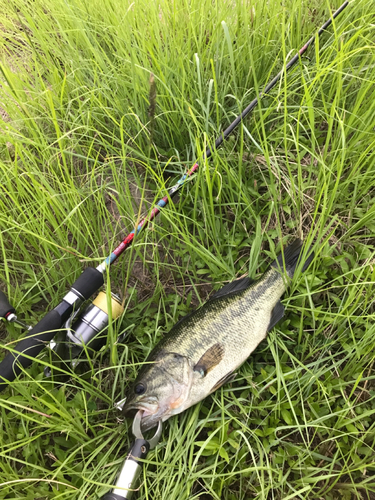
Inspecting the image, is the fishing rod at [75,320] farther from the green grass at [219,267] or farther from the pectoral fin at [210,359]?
the pectoral fin at [210,359]

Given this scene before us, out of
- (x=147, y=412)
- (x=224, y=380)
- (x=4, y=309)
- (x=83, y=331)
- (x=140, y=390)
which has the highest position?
(x=4, y=309)

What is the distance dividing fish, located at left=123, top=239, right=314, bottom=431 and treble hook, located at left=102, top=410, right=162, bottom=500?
2.8 inches

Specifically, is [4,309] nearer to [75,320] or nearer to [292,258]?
[75,320]

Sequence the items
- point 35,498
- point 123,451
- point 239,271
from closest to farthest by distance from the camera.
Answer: point 35,498 → point 123,451 → point 239,271

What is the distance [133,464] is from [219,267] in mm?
1231

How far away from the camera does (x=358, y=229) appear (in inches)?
81.1

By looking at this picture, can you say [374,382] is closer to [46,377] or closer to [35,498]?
[46,377]

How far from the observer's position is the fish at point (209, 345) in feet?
5.39

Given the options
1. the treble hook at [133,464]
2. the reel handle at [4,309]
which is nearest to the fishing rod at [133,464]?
the treble hook at [133,464]

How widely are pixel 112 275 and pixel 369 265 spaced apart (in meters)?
1.74

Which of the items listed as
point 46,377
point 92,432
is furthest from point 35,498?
point 46,377

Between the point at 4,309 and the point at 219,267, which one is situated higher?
the point at 4,309

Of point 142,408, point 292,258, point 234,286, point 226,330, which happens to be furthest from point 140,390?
point 292,258

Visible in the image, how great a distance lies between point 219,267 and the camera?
205cm
